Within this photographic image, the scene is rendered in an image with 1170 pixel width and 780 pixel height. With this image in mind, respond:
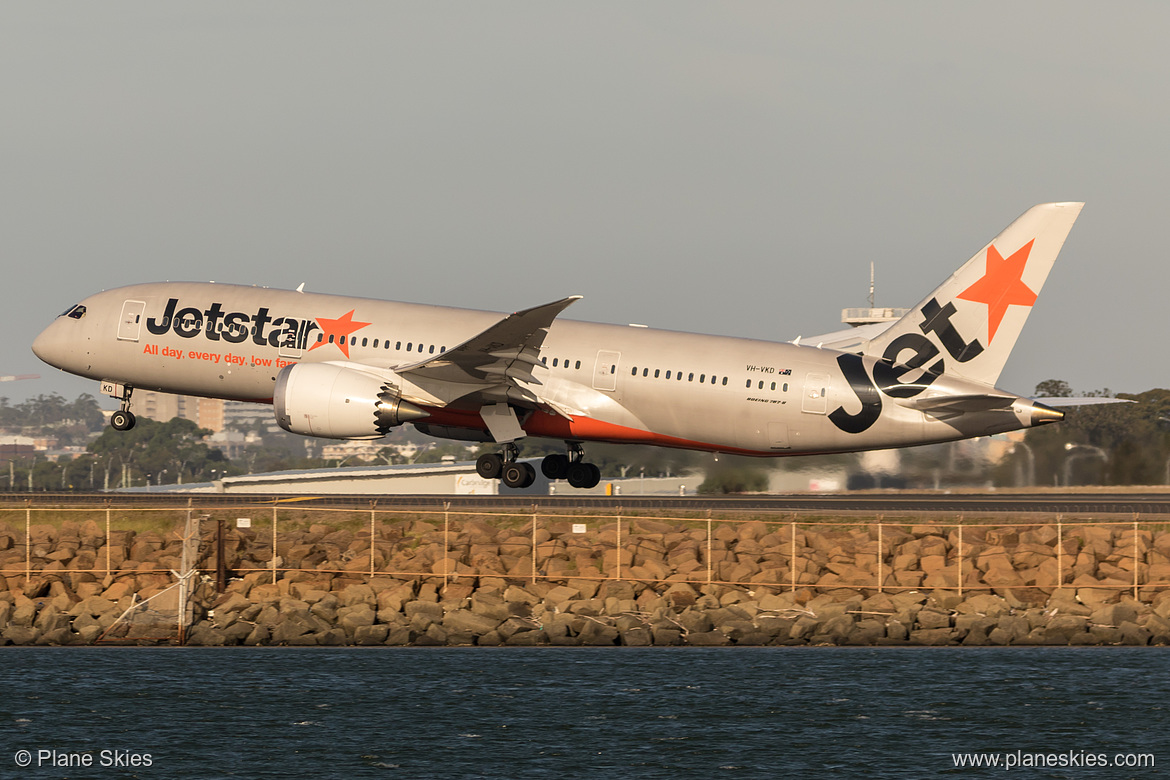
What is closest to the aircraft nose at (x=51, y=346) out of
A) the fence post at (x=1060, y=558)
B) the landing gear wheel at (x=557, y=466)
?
the landing gear wheel at (x=557, y=466)

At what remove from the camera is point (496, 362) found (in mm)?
47031

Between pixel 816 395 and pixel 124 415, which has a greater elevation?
pixel 816 395

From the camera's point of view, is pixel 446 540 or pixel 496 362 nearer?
pixel 446 540

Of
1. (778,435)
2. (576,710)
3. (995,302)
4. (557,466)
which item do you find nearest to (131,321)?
(557,466)

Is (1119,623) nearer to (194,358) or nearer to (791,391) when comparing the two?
(791,391)

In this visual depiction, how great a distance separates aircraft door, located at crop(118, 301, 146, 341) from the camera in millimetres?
50938

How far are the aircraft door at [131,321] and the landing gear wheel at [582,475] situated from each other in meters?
15.5

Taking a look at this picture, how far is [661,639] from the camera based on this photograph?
41906 millimetres

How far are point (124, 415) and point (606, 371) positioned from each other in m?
17.8

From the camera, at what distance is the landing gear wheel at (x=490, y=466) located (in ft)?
162

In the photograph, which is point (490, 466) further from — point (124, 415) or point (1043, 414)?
point (1043, 414)

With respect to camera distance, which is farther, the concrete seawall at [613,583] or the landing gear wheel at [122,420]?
the landing gear wheel at [122,420]

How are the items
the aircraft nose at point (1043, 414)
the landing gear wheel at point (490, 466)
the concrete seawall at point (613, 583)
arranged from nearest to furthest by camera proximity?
the concrete seawall at point (613, 583) < the aircraft nose at point (1043, 414) < the landing gear wheel at point (490, 466)

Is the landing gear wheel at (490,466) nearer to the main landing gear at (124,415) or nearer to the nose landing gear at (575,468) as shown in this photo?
the nose landing gear at (575,468)
